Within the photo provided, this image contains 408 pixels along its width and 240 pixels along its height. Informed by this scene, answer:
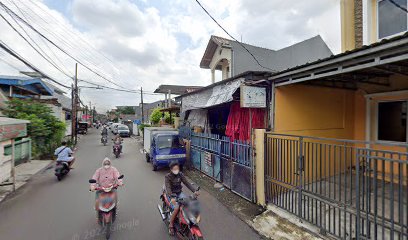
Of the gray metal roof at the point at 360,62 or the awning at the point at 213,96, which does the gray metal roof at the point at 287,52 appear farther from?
the gray metal roof at the point at 360,62

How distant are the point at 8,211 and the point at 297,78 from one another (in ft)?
24.5

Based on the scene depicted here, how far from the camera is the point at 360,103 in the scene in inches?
260

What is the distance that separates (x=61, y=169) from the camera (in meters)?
7.14

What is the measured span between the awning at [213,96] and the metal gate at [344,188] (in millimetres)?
1710

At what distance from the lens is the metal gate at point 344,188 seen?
260 centimetres

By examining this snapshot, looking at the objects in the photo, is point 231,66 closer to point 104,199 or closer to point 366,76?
point 366,76

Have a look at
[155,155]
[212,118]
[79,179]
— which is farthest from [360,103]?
[79,179]

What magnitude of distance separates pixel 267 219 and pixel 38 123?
11.9 meters

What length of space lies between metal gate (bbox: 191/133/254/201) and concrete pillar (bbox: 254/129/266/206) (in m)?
0.13

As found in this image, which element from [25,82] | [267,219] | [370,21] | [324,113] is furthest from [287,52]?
[25,82]

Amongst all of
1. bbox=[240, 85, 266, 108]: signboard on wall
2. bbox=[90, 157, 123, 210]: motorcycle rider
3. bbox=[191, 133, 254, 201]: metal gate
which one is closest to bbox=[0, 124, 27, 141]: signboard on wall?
bbox=[90, 157, 123, 210]: motorcycle rider

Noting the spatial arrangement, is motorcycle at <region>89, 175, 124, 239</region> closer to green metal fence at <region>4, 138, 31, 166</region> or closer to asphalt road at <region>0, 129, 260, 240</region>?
asphalt road at <region>0, 129, 260, 240</region>

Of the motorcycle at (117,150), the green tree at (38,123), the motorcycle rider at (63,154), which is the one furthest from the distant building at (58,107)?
the motorcycle rider at (63,154)

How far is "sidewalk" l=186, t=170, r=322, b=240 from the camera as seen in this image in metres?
3.68
